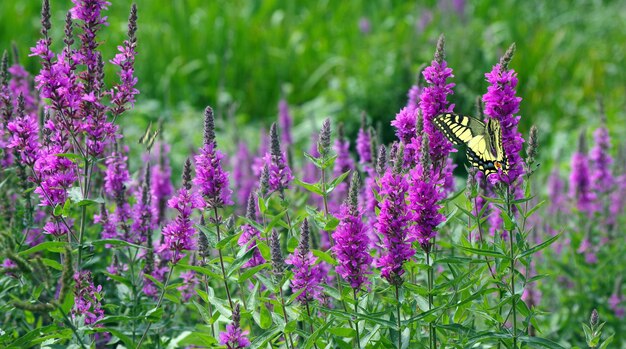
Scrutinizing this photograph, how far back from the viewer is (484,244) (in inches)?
124

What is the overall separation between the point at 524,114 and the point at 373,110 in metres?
1.87

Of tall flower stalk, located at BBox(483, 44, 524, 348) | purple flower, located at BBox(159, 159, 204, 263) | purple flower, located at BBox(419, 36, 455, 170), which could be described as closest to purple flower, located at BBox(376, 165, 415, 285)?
purple flower, located at BBox(419, 36, 455, 170)

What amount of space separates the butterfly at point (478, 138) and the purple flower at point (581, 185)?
2731 mm

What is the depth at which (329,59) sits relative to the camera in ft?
33.8

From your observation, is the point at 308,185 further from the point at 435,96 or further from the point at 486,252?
the point at 486,252

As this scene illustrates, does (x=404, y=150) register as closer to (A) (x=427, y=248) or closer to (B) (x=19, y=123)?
(A) (x=427, y=248)

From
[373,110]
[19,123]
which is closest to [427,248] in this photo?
[19,123]

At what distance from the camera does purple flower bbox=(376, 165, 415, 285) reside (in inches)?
107

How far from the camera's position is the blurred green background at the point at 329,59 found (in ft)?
30.2

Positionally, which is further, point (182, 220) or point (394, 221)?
point (182, 220)

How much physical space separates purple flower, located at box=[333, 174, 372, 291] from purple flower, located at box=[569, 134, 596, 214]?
128 inches

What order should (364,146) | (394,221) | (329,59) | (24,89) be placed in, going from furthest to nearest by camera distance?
1. (329,59)
2. (24,89)
3. (364,146)
4. (394,221)

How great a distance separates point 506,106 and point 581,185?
2.99 metres

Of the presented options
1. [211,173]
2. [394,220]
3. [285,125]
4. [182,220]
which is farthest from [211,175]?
[285,125]
